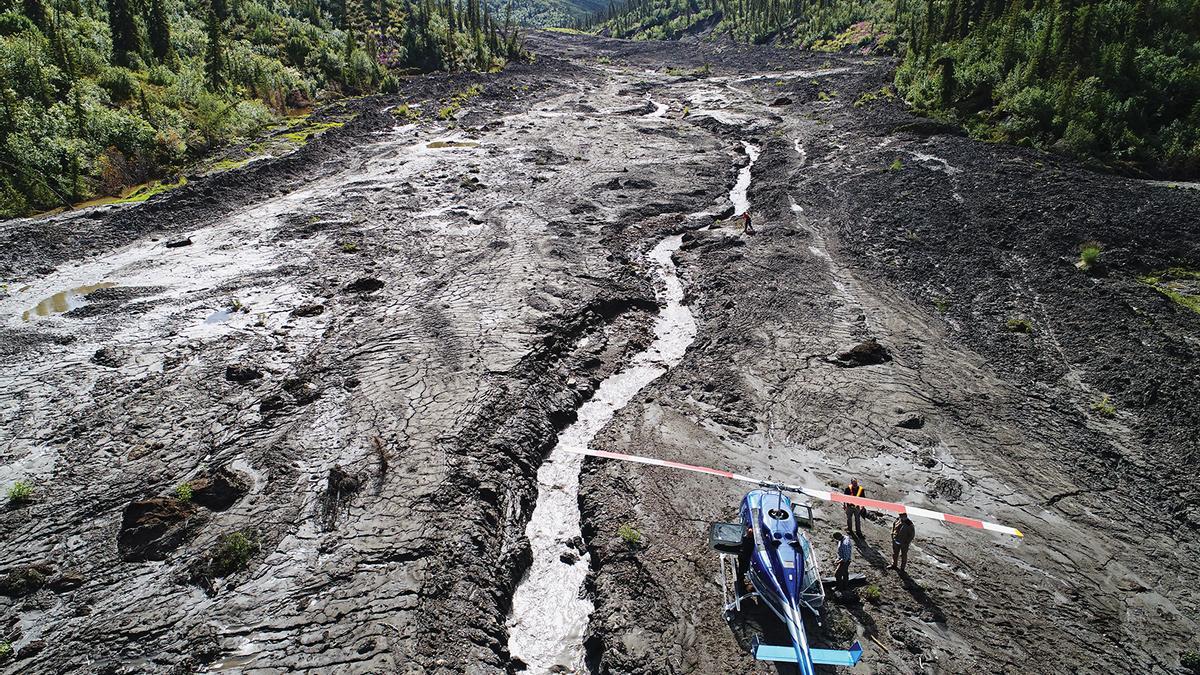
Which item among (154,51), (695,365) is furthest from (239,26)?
(695,365)

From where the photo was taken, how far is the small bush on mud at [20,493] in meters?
15.4

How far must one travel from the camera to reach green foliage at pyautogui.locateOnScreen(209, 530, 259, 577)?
1366 cm

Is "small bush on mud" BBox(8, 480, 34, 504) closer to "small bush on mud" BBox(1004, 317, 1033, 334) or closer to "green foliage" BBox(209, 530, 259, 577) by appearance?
"green foliage" BBox(209, 530, 259, 577)

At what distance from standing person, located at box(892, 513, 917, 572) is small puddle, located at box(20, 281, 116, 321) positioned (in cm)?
3034

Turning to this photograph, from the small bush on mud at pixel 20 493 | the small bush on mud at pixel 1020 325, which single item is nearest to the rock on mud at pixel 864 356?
the small bush on mud at pixel 1020 325

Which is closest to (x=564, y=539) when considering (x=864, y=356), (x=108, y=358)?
(x=864, y=356)

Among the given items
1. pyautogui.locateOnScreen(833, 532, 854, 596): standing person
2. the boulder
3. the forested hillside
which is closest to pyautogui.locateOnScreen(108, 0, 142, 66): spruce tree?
the boulder

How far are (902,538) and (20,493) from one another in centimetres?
2131

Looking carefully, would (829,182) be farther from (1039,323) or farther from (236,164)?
(236,164)

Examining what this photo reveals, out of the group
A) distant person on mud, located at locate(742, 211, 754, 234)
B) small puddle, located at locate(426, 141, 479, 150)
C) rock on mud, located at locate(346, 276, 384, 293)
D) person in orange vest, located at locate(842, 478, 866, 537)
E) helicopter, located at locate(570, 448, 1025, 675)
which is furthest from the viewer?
small puddle, located at locate(426, 141, 479, 150)

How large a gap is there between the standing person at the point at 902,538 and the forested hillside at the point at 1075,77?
35.4 m

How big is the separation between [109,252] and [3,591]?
2179 centimetres

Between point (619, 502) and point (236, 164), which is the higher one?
point (236, 164)

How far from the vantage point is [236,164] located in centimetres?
4047
